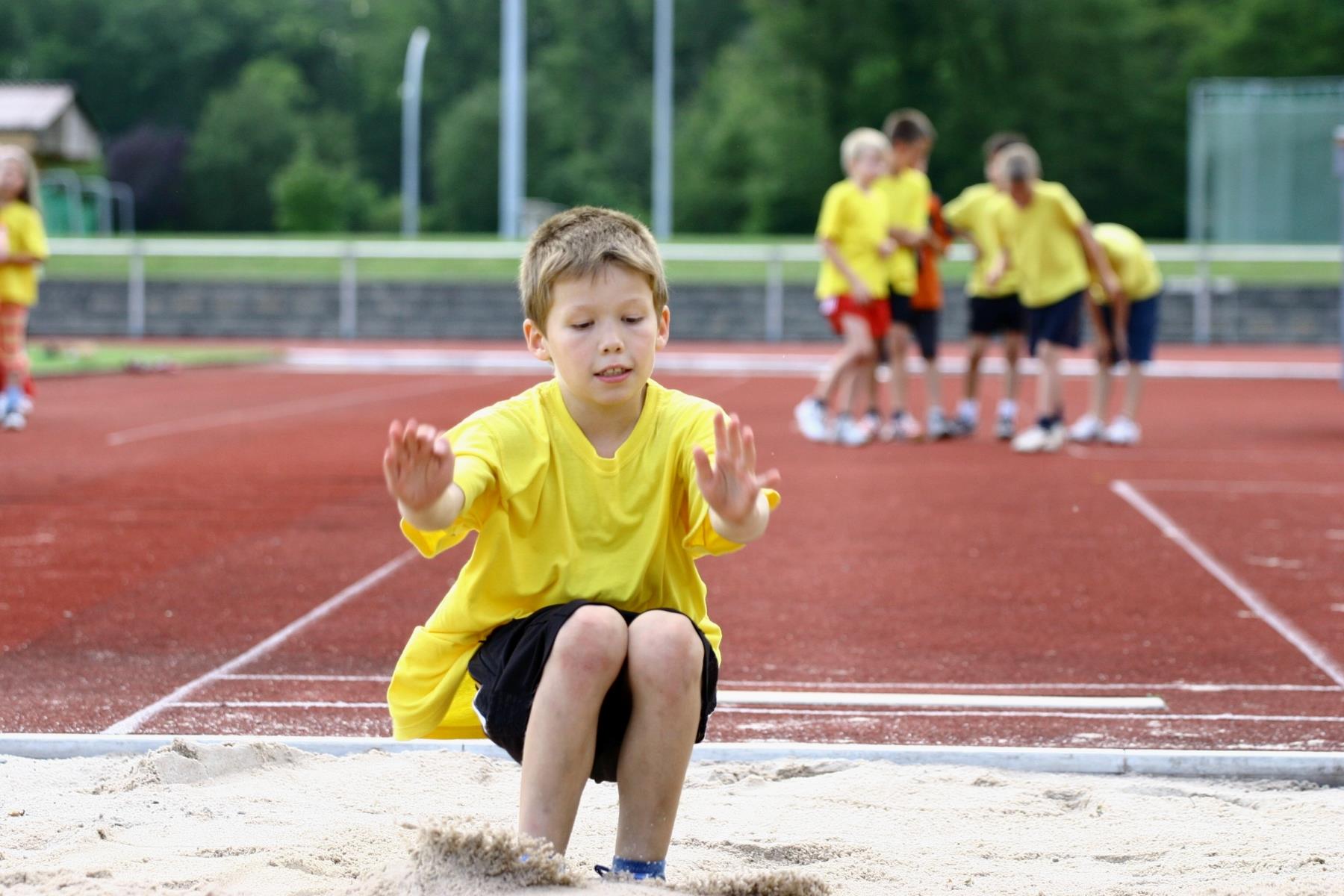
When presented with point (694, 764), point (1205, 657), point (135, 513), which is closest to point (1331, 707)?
point (1205, 657)

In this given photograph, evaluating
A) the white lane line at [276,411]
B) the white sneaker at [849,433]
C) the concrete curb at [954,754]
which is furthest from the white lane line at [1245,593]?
the white lane line at [276,411]

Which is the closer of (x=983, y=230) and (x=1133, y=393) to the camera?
(x=983, y=230)

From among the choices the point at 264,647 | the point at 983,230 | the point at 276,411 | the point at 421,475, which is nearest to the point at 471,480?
the point at 421,475

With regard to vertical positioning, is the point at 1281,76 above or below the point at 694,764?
above

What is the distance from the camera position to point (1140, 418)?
597 inches

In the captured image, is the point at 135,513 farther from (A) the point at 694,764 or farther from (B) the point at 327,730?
(A) the point at 694,764

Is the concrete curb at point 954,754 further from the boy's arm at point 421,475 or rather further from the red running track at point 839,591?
the boy's arm at point 421,475

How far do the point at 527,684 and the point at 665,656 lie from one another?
0.26 meters

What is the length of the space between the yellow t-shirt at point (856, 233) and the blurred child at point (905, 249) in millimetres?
187

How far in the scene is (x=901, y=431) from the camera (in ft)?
42.1

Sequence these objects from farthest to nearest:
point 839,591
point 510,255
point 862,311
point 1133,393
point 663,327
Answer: point 510,255 < point 1133,393 < point 862,311 < point 839,591 < point 663,327

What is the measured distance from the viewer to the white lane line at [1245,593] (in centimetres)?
554

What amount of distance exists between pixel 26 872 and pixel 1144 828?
2.24 metres

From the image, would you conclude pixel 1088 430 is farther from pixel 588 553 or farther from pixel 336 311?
pixel 336 311
